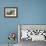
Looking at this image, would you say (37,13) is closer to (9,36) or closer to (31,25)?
(31,25)

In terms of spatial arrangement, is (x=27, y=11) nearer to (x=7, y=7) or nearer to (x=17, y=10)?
(x=17, y=10)

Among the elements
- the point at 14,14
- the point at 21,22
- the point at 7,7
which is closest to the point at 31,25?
the point at 21,22

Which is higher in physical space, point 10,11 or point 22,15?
point 10,11

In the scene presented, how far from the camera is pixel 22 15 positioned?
189 inches

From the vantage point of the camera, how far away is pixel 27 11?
189 inches

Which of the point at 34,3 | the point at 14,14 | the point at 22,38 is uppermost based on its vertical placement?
the point at 34,3

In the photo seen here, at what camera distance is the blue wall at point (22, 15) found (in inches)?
188

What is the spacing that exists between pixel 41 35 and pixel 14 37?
920 millimetres

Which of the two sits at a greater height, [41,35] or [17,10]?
[17,10]

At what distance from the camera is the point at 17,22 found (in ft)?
15.7

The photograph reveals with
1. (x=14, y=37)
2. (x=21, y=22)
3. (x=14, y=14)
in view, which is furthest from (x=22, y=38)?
(x=14, y=14)

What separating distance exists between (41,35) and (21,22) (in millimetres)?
848

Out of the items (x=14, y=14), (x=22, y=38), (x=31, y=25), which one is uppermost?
(x=14, y=14)

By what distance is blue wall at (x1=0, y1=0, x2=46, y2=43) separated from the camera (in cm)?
479
